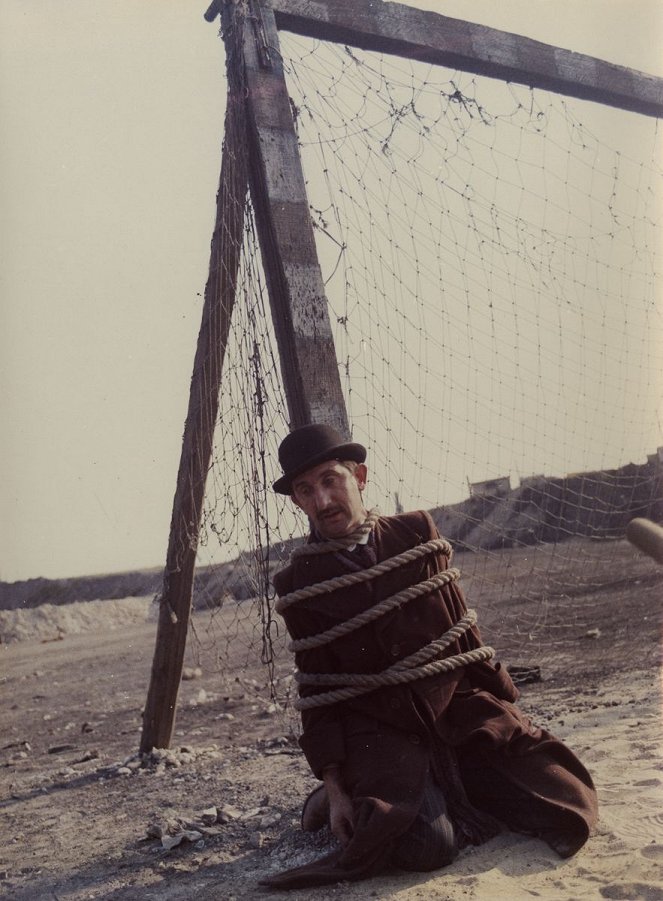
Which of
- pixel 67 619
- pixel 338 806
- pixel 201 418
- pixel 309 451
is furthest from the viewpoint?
pixel 67 619

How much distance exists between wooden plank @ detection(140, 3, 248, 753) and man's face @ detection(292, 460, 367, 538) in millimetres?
1643

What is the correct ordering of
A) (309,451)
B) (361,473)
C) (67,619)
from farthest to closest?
(67,619) → (361,473) → (309,451)

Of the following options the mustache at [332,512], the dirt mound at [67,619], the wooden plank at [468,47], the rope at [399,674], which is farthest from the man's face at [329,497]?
the dirt mound at [67,619]

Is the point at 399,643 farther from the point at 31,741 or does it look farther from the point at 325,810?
the point at 31,741

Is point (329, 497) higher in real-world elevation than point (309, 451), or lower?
lower

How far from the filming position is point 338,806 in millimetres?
2564

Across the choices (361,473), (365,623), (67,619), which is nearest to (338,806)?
(365,623)

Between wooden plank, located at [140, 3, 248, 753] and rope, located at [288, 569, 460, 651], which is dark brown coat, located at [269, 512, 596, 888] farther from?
wooden plank, located at [140, 3, 248, 753]

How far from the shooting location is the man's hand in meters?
2.52

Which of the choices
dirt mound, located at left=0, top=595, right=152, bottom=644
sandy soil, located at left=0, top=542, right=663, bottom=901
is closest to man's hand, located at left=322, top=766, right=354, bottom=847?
sandy soil, located at left=0, top=542, right=663, bottom=901

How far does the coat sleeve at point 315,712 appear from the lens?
262 centimetres

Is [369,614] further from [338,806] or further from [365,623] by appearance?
[338,806]

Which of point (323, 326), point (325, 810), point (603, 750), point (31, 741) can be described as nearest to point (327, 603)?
point (325, 810)

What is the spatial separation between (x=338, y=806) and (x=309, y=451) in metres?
1.20
